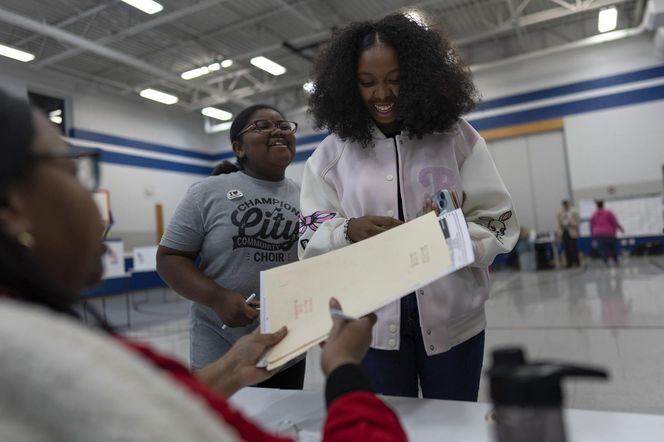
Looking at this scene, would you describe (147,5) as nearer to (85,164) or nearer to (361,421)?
(85,164)

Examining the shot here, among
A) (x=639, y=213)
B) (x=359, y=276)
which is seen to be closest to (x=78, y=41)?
(x=359, y=276)

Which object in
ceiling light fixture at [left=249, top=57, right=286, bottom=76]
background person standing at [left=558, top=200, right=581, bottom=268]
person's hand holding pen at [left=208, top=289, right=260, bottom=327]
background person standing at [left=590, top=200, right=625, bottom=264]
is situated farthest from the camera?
ceiling light fixture at [left=249, top=57, right=286, bottom=76]

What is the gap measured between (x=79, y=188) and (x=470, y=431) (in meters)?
0.75

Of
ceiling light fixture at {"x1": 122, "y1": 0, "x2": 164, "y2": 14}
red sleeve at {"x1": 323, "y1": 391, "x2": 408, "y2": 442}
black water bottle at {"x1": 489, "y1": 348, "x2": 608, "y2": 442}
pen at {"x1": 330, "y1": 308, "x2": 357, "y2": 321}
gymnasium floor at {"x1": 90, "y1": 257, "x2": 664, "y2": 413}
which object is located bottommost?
gymnasium floor at {"x1": 90, "y1": 257, "x2": 664, "y2": 413}

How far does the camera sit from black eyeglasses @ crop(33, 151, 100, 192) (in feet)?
1.40

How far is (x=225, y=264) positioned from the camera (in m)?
1.53

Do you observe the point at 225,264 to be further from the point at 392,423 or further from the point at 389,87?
the point at 392,423

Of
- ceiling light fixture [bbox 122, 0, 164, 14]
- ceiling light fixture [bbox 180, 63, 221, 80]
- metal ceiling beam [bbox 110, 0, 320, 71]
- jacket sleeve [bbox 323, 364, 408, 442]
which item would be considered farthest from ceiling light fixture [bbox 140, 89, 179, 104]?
jacket sleeve [bbox 323, 364, 408, 442]

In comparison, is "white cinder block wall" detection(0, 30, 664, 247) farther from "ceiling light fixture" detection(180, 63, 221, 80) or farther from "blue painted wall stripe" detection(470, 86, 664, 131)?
"ceiling light fixture" detection(180, 63, 221, 80)

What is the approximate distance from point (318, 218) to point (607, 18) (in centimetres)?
1010

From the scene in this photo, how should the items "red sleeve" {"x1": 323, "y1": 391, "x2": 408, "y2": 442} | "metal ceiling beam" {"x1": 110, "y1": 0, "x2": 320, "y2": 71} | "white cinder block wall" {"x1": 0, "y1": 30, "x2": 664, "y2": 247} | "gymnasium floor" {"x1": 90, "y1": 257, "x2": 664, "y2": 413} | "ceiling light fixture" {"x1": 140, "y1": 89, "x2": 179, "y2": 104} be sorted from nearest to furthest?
"red sleeve" {"x1": 323, "y1": 391, "x2": 408, "y2": 442}
"gymnasium floor" {"x1": 90, "y1": 257, "x2": 664, "y2": 413}
"metal ceiling beam" {"x1": 110, "y1": 0, "x2": 320, "y2": 71}
"white cinder block wall" {"x1": 0, "y1": 30, "x2": 664, "y2": 247}
"ceiling light fixture" {"x1": 140, "y1": 89, "x2": 179, "y2": 104}

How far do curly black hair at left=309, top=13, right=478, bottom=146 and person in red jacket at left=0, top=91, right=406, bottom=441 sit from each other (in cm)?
76

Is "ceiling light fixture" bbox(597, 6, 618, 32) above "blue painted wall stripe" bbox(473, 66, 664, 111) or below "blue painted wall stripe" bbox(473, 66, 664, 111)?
above

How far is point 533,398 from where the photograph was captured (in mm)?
434
